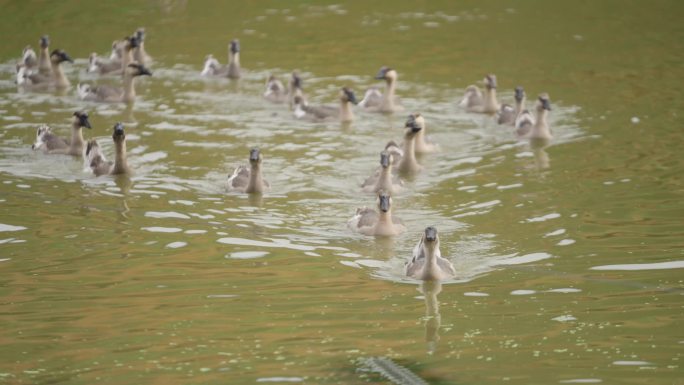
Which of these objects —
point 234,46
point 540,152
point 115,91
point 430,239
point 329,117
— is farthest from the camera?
point 234,46

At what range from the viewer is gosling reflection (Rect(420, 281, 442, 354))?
12.1 metres

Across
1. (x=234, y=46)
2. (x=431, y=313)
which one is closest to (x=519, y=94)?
(x=234, y=46)

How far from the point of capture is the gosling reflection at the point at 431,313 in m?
12.1

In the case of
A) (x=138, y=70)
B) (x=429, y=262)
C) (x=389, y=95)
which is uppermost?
(x=138, y=70)

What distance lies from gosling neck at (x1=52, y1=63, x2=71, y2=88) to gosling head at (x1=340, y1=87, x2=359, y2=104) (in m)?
6.80

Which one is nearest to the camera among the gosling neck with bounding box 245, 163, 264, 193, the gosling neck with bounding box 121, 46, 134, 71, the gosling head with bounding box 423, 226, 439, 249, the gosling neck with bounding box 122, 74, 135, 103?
the gosling head with bounding box 423, 226, 439, 249

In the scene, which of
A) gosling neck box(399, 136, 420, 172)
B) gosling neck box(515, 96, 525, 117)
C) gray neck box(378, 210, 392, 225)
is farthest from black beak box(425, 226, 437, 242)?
gosling neck box(515, 96, 525, 117)

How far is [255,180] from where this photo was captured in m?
18.5

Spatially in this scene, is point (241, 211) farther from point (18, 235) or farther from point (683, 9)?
point (683, 9)

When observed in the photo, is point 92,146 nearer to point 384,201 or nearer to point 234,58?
point 384,201

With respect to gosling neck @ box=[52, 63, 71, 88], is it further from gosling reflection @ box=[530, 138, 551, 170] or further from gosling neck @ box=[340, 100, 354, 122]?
gosling reflection @ box=[530, 138, 551, 170]

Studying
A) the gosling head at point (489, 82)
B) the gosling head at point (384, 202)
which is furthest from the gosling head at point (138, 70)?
the gosling head at point (384, 202)

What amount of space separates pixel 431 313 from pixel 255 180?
598 centimetres

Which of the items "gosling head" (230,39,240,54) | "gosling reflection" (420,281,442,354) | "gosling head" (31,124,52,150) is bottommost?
"gosling reflection" (420,281,442,354)
